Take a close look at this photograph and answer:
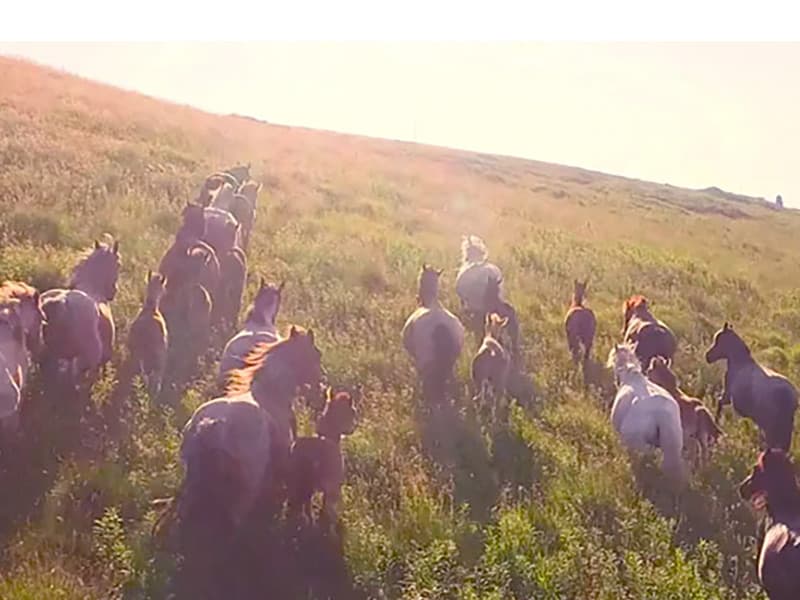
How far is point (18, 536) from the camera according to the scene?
746 cm

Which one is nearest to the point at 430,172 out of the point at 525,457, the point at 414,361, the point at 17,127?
the point at 17,127

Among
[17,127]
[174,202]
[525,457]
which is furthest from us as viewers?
[17,127]

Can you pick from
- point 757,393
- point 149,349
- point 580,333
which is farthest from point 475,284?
point 149,349

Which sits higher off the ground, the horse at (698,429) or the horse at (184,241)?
the horse at (184,241)

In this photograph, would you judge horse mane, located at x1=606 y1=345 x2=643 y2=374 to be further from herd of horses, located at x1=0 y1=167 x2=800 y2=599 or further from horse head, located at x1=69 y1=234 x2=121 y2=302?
horse head, located at x1=69 y1=234 x2=121 y2=302

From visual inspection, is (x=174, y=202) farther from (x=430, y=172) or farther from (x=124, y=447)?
(x=430, y=172)

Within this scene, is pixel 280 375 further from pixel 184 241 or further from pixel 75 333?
pixel 184 241

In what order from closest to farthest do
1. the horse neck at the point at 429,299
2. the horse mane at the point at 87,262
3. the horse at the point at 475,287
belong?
the horse mane at the point at 87,262, the horse neck at the point at 429,299, the horse at the point at 475,287

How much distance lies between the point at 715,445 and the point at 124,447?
7.30 meters

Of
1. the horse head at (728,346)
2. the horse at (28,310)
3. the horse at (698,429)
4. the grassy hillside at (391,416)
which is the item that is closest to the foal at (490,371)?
the grassy hillside at (391,416)

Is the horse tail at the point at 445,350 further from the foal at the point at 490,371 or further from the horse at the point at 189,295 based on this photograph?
the horse at the point at 189,295

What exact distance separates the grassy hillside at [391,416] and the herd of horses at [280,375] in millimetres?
430

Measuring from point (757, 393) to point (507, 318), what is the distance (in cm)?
400

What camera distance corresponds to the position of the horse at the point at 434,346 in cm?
1230
